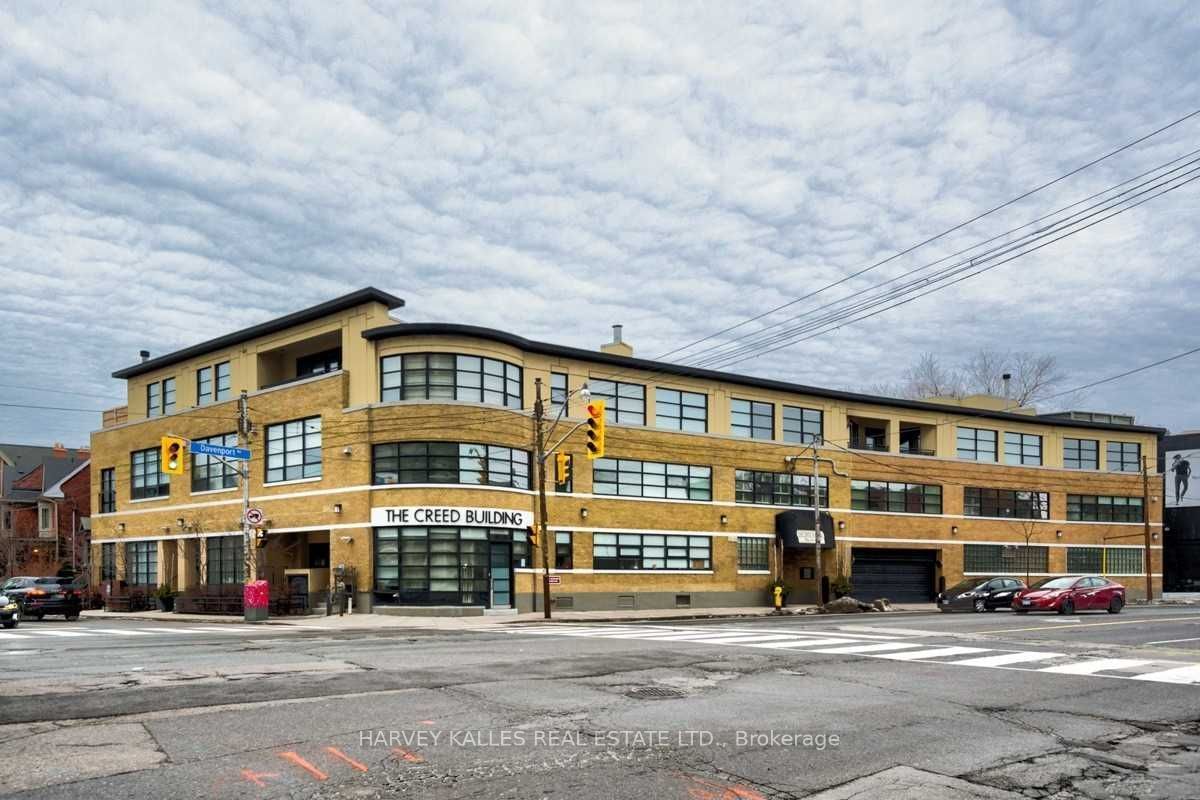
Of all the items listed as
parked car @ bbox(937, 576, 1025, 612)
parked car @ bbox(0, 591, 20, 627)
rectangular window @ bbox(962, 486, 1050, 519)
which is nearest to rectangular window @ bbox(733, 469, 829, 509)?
parked car @ bbox(937, 576, 1025, 612)

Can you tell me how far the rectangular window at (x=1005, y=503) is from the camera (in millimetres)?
56188

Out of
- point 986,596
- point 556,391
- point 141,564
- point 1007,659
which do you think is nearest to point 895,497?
point 986,596

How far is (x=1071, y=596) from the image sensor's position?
33.9 metres

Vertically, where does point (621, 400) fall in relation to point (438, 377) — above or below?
below

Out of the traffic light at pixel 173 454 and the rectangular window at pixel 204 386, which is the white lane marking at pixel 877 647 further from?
the rectangular window at pixel 204 386

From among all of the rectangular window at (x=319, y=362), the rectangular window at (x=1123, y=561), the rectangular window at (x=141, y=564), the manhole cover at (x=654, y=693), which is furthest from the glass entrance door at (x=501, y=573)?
the rectangular window at (x=1123, y=561)

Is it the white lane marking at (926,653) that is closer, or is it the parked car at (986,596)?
the white lane marking at (926,653)

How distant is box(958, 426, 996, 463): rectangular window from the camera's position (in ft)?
186

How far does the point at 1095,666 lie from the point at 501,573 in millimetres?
24983

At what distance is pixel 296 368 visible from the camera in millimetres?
45938

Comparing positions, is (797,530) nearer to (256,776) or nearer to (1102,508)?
(1102,508)

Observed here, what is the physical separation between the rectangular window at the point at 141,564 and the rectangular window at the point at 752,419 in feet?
93.3

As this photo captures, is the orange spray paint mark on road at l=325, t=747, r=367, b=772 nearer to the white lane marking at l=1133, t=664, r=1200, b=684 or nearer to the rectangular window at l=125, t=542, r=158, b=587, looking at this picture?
the white lane marking at l=1133, t=664, r=1200, b=684

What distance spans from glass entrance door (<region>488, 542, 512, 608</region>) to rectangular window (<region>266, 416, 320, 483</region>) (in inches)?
312
